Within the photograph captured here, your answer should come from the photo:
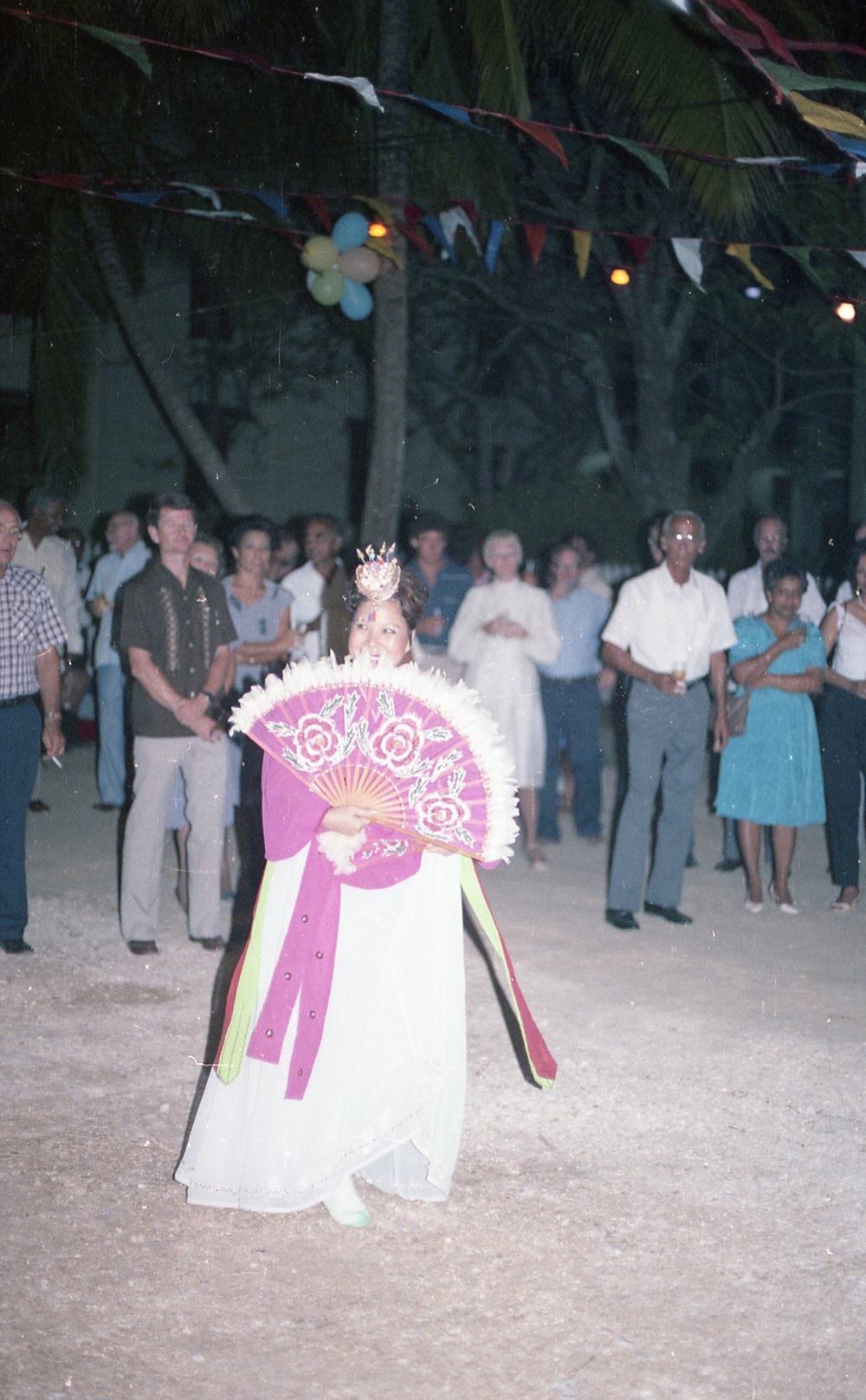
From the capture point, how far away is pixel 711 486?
28578mm

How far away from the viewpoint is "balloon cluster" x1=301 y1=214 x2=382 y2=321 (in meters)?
12.5

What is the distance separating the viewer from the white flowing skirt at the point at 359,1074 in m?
3.88

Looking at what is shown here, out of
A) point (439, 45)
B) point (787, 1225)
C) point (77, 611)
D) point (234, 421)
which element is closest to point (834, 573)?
point (234, 421)

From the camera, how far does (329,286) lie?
1308 centimetres

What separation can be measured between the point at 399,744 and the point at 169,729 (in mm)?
3202

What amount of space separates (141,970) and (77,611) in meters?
4.70

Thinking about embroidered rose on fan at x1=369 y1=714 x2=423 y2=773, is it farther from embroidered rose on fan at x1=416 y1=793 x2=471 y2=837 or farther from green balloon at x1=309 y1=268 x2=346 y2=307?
green balloon at x1=309 y1=268 x2=346 y2=307

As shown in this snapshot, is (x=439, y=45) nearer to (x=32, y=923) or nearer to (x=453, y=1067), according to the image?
(x=32, y=923)

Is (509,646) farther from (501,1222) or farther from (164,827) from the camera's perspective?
(501,1222)

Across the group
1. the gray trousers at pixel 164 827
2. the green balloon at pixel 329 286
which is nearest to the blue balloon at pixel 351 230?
the green balloon at pixel 329 286

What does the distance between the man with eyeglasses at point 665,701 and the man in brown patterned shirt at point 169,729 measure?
6.78 feet

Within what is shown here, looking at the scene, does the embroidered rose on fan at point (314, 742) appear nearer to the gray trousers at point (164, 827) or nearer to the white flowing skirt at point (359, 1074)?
the white flowing skirt at point (359, 1074)

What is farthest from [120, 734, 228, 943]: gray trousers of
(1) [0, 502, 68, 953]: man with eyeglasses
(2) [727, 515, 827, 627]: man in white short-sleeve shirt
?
(2) [727, 515, 827, 627]: man in white short-sleeve shirt

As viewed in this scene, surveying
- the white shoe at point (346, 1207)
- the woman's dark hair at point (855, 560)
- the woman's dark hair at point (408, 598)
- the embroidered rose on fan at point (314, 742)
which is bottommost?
the white shoe at point (346, 1207)
